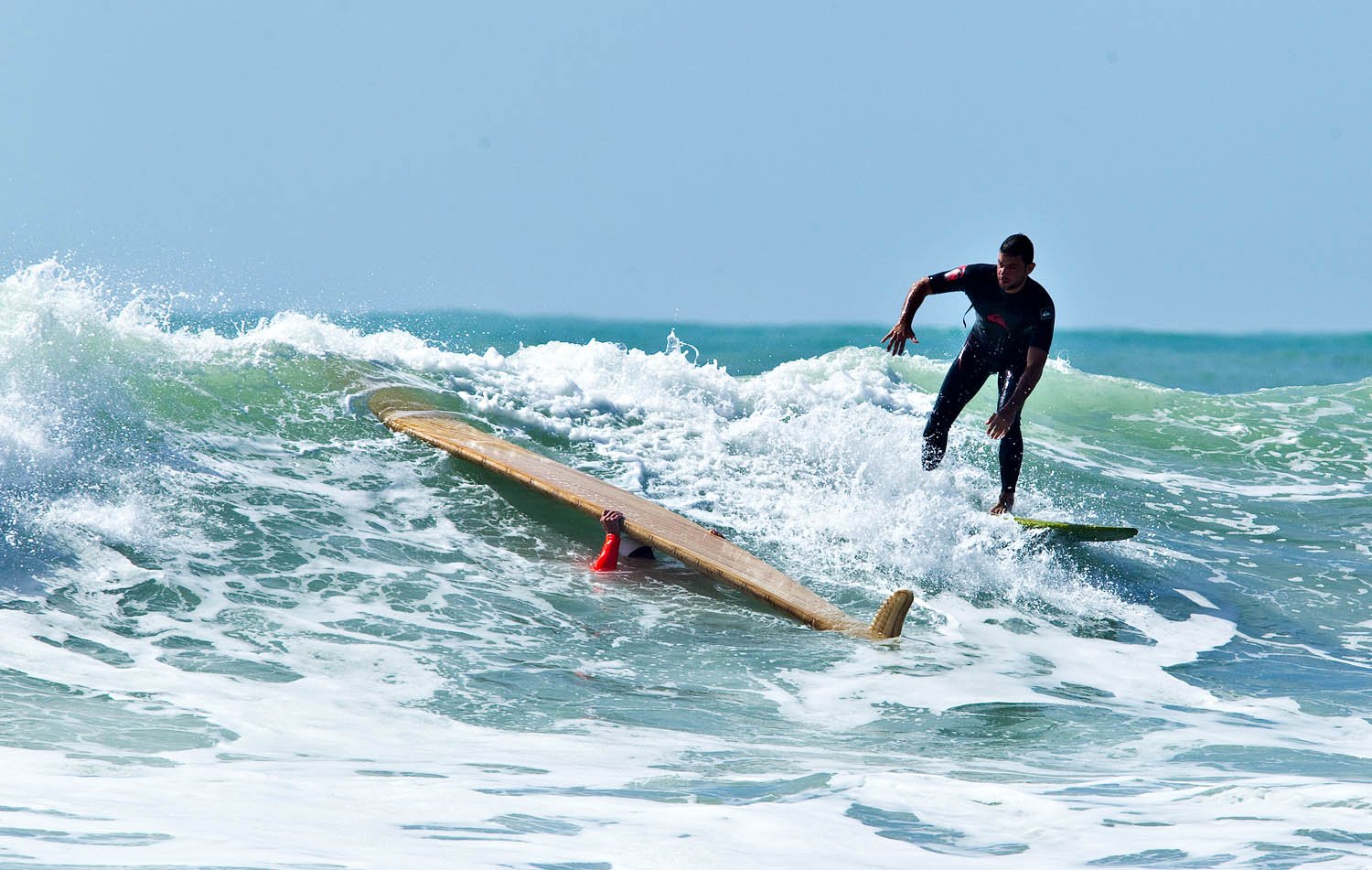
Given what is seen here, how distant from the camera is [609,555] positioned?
24.2 ft

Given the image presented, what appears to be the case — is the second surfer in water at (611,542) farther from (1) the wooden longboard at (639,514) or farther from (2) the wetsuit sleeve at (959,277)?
(2) the wetsuit sleeve at (959,277)

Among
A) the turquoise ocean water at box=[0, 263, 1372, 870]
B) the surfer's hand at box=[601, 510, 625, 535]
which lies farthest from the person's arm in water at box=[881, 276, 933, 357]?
the surfer's hand at box=[601, 510, 625, 535]

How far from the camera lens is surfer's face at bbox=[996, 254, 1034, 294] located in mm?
7262

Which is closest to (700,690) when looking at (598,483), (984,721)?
(984,721)

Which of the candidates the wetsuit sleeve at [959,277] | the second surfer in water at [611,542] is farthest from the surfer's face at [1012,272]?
the second surfer in water at [611,542]

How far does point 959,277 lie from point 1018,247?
0.51 metres

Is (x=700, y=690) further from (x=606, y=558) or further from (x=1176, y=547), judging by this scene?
(x=1176, y=547)

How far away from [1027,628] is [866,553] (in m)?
1.38

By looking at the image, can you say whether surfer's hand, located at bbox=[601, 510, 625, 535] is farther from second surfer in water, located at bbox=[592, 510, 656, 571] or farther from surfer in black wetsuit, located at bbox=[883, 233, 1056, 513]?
surfer in black wetsuit, located at bbox=[883, 233, 1056, 513]

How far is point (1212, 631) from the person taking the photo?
723 centimetres

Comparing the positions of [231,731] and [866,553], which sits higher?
[866,553]

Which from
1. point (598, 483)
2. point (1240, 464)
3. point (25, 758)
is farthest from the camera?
point (1240, 464)

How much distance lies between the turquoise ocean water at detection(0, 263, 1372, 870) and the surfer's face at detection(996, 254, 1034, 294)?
1.64 meters

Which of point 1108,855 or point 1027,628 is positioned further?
point 1027,628
